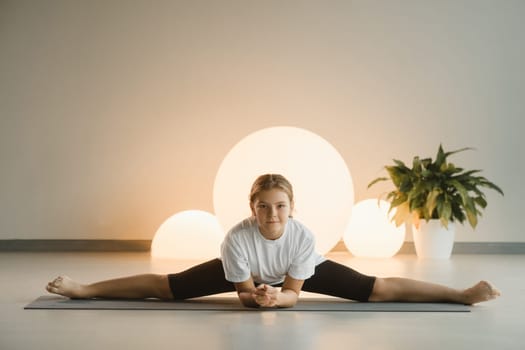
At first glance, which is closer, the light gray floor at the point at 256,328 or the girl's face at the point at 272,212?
the light gray floor at the point at 256,328

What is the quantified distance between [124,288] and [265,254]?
0.61 m

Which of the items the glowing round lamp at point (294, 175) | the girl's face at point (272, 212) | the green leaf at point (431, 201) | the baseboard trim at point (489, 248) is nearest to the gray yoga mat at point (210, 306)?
the girl's face at point (272, 212)

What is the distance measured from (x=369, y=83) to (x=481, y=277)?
6.10 ft

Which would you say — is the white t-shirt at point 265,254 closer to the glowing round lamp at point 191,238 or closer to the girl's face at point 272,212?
the girl's face at point 272,212

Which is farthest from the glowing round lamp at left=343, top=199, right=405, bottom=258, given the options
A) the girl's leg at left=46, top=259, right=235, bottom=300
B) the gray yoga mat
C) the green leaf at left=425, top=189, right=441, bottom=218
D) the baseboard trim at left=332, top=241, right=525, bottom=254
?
the girl's leg at left=46, top=259, right=235, bottom=300

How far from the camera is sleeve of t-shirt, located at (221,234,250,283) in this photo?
9.72ft

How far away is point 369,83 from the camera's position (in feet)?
18.5

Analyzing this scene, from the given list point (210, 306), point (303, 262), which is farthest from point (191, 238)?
point (303, 262)

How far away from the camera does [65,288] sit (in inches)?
126

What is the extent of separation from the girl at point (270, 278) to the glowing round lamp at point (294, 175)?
1347 millimetres

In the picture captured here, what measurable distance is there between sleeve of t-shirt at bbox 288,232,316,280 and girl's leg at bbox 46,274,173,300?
0.54 m

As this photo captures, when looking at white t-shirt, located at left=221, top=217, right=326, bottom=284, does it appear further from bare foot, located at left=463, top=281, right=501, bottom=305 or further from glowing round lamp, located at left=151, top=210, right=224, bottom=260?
glowing round lamp, located at left=151, top=210, right=224, bottom=260

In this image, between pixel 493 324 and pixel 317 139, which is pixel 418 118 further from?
pixel 493 324

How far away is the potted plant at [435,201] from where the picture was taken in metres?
5.06
